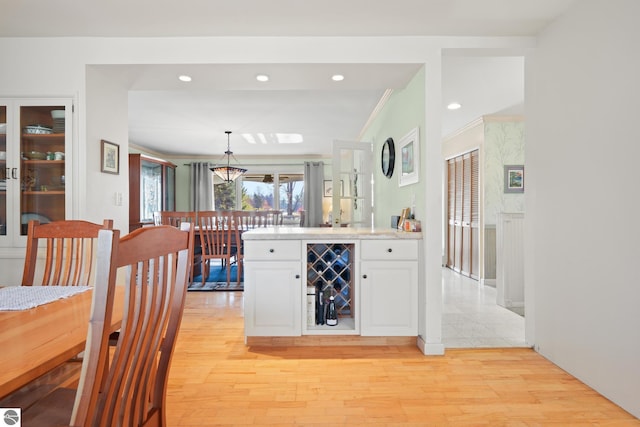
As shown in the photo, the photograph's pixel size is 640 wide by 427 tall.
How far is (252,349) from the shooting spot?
8.43ft

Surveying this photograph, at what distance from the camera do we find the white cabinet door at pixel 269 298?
8.41 feet

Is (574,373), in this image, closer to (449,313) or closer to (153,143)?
(449,313)

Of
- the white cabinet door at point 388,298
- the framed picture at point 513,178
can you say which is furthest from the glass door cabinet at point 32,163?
the framed picture at point 513,178

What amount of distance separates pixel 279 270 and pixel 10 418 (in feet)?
5.63

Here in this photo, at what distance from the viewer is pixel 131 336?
2.71 feet

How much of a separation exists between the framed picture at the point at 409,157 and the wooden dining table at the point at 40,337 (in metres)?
2.27

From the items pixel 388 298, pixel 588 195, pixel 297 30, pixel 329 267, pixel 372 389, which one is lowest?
pixel 372 389

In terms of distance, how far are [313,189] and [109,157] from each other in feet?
18.4

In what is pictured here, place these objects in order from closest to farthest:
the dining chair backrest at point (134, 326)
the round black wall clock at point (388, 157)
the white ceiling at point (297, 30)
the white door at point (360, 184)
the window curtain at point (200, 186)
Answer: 1. the dining chair backrest at point (134, 326)
2. the white ceiling at point (297, 30)
3. the round black wall clock at point (388, 157)
4. the white door at point (360, 184)
5. the window curtain at point (200, 186)

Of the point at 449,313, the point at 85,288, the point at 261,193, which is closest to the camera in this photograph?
the point at 85,288

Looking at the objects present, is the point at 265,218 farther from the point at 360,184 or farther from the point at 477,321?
the point at 477,321

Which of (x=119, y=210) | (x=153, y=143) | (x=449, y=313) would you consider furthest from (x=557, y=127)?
(x=153, y=143)

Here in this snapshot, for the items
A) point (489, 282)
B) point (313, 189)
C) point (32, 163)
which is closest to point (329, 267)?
point (32, 163)

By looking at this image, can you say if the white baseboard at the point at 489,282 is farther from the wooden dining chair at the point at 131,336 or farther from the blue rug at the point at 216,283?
the wooden dining chair at the point at 131,336
